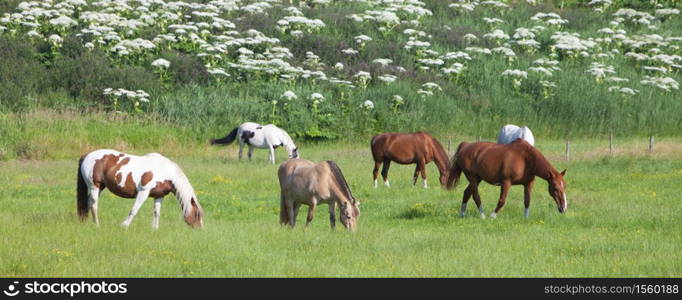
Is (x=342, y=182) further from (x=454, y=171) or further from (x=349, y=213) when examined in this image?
(x=454, y=171)

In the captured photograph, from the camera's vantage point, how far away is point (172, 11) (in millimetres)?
51531

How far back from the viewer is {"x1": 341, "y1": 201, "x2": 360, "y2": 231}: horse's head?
1911 cm

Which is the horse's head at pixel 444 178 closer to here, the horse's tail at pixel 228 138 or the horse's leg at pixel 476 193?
the horse's leg at pixel 476 193

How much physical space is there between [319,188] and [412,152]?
1018 centimetres

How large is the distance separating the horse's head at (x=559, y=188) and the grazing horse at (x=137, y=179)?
25.5 feet

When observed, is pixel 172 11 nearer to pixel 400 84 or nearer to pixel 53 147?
pixel 400 84

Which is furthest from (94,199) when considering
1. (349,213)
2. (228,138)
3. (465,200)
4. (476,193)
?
(228,138)

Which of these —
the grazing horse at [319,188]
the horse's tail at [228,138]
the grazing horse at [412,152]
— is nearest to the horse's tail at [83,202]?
the grazing horse at [319,188]

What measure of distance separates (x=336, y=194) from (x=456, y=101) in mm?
25969

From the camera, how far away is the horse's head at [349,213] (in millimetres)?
19109

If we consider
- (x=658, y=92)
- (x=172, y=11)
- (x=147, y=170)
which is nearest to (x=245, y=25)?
(x=172, y=11)

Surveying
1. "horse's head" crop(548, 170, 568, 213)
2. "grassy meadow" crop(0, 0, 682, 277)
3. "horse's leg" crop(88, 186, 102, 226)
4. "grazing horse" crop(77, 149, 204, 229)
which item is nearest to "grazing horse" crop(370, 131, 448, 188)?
"grassy meadow" crop(0, 0, 682, 277)

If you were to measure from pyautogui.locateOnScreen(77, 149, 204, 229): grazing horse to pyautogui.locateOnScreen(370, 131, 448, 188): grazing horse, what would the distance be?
10158mm

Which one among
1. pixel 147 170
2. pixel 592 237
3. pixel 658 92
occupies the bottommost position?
pixel 658 92
